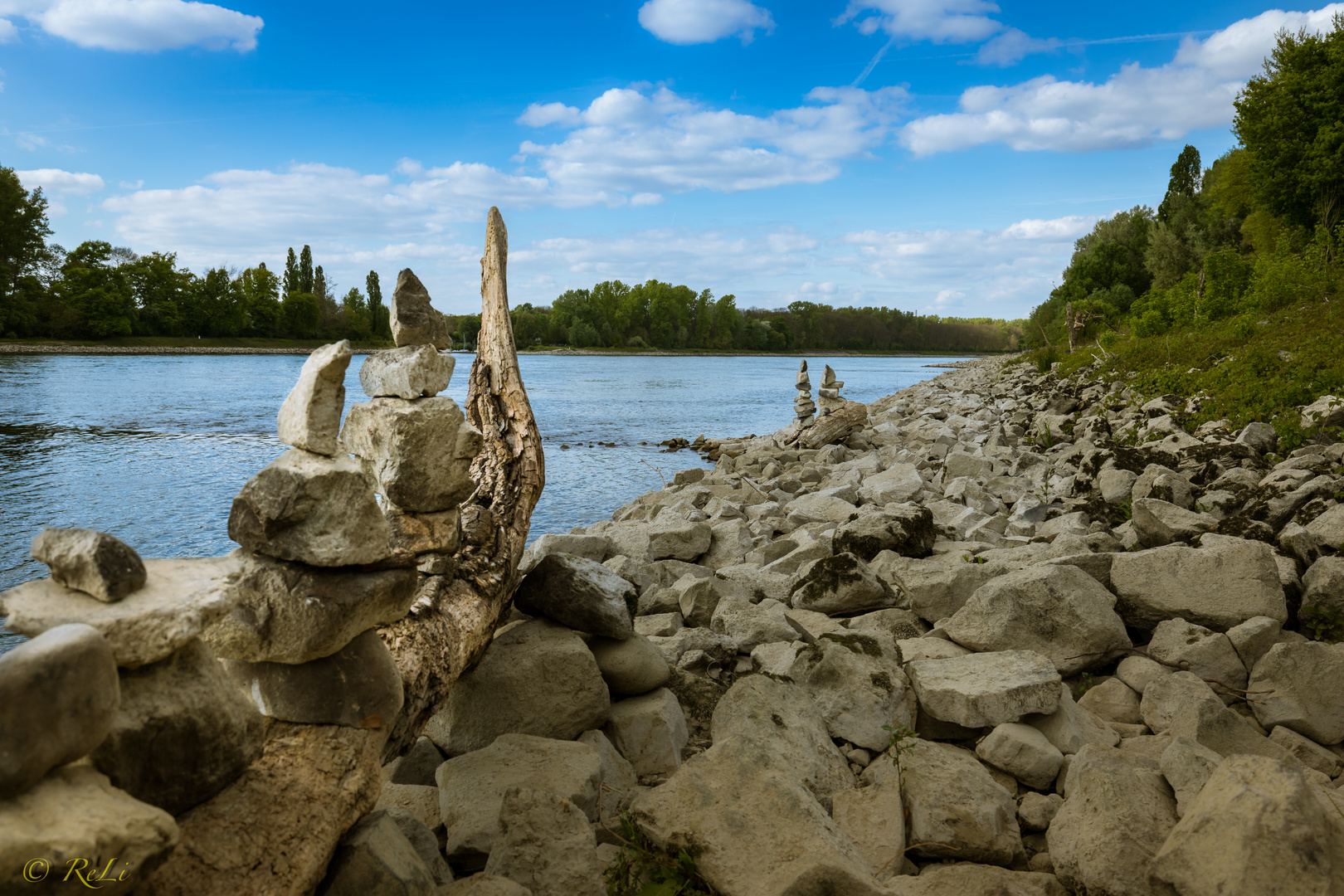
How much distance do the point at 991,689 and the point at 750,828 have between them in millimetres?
1696

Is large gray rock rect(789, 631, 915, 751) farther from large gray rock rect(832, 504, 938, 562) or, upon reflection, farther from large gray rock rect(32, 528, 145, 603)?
large gray rock rect(32, 528, 145, 603)

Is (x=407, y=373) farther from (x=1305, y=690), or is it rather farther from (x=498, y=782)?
(x=1305, y=690)

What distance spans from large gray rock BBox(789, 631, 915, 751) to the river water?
27.2ft

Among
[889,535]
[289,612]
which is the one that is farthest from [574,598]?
[889,535]

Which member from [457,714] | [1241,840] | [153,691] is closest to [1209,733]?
[1241,840]

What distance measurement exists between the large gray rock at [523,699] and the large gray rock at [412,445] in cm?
105

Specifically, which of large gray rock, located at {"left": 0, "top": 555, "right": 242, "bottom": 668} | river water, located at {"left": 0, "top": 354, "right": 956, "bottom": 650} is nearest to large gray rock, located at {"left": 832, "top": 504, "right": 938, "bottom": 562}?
large gray rock, located at {"left": 0, "top": 555, "right": 242, "bottom": 668}

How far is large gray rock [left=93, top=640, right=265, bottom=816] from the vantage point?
1793mm

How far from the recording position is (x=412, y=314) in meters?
3.44

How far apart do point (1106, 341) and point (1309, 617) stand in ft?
99.6

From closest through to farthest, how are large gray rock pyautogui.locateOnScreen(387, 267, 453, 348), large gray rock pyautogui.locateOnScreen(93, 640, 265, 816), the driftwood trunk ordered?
large gray rock pyautogui.locateOnScreen(93, 640, 265, 816), the driftwood trunk, large gray rock pyautogui.locateOnScreen(387, 267, 453, 348)

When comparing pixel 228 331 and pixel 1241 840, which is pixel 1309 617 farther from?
pixel 228 331

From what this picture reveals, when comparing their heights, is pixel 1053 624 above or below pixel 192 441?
above

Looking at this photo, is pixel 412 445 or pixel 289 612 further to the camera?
pixel 412 445
